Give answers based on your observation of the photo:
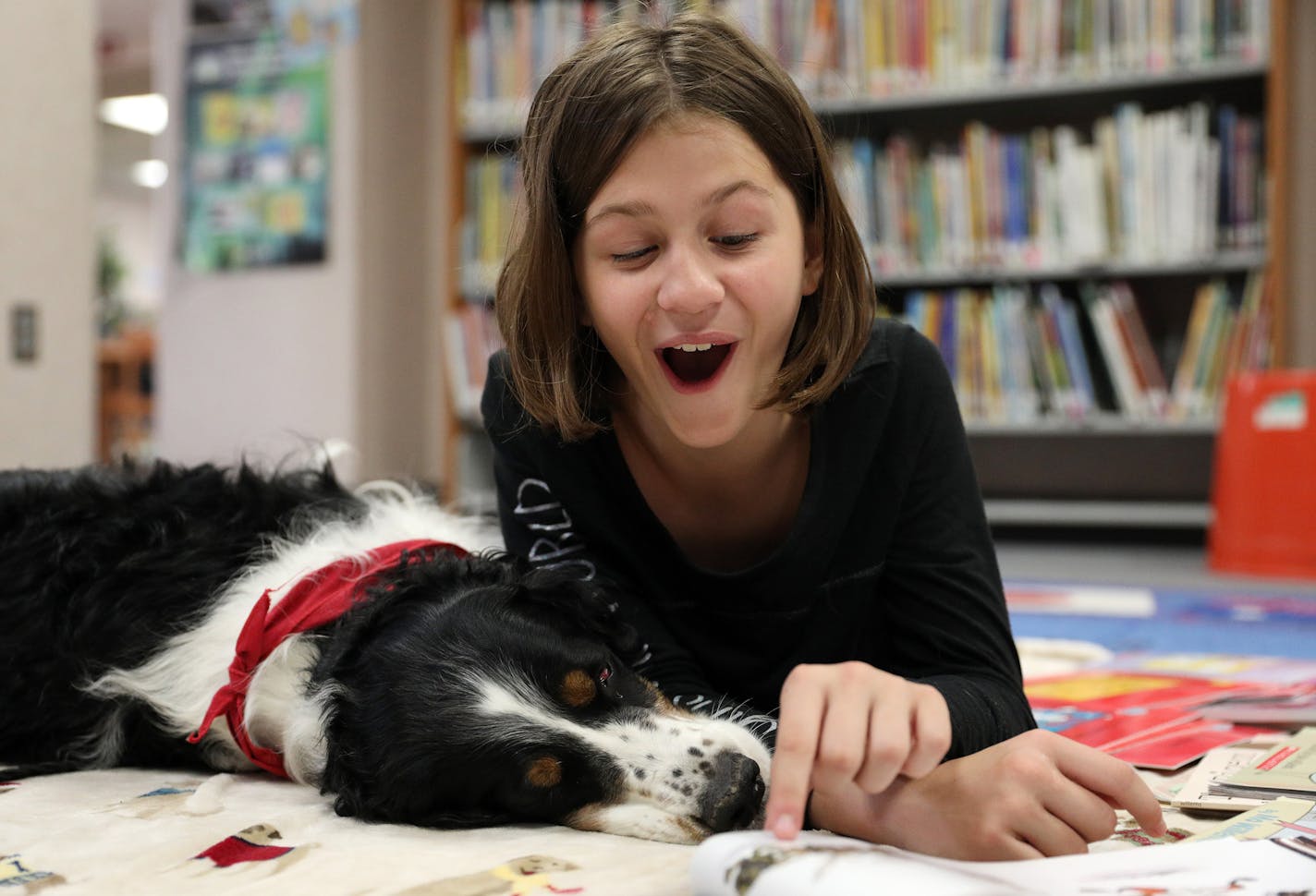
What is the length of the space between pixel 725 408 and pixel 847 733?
0.46 m

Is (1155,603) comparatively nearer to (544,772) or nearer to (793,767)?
(544,772)

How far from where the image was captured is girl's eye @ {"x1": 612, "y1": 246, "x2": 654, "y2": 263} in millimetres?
1191

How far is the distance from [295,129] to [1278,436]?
3481 mm

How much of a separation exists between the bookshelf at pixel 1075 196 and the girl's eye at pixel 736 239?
225cm

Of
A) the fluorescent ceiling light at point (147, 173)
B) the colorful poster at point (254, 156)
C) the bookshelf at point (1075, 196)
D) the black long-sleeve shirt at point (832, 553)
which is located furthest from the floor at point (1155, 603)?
the fluorescent ceiling light at point (147, 173)

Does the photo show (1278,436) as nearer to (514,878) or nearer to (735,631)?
(735,631)

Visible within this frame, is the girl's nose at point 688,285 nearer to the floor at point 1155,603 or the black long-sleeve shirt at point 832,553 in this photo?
the black long-sleeve shirt at point 832,553

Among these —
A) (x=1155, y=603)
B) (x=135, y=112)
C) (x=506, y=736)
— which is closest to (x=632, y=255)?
(x=506, y=736)

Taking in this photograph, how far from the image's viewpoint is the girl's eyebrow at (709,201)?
1.15 meters

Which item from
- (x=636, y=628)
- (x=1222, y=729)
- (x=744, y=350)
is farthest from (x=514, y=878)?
(x=1222, y=729)

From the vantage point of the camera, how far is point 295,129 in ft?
14.6

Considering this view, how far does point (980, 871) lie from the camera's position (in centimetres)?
83

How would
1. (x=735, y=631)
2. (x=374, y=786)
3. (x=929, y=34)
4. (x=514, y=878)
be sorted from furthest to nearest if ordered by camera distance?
1. (x=929, y=34)
2. (x=735, y=631)
3. (x=374, y=786)
4. (x=514, y=878)

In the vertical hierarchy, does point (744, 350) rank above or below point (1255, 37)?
below
